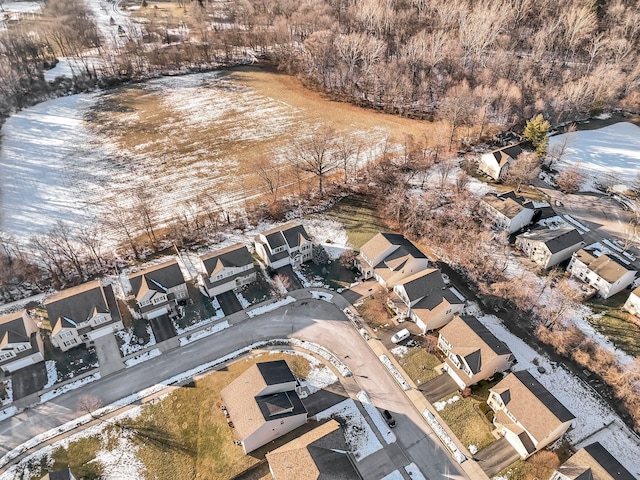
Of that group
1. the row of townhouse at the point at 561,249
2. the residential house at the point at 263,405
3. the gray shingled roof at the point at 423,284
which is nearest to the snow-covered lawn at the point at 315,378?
the residential house at the point at 263,405

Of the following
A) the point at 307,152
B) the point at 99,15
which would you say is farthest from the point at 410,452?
the point at 99,15

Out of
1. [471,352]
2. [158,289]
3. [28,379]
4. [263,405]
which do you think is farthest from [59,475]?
[471,352]

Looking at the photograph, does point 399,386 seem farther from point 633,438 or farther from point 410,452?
point 633,438

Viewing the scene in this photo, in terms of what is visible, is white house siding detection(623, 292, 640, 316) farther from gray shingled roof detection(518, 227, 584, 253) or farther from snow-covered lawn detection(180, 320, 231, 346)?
snow-covered lawn detection(180, 320, 231, 346)

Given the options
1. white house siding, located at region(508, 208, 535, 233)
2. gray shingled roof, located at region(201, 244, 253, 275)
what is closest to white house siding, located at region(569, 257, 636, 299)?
white house siding, located at region(508, 208, 535, 233)

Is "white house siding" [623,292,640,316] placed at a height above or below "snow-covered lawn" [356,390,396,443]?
above

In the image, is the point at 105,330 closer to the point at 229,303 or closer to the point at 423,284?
the point at 229,303
